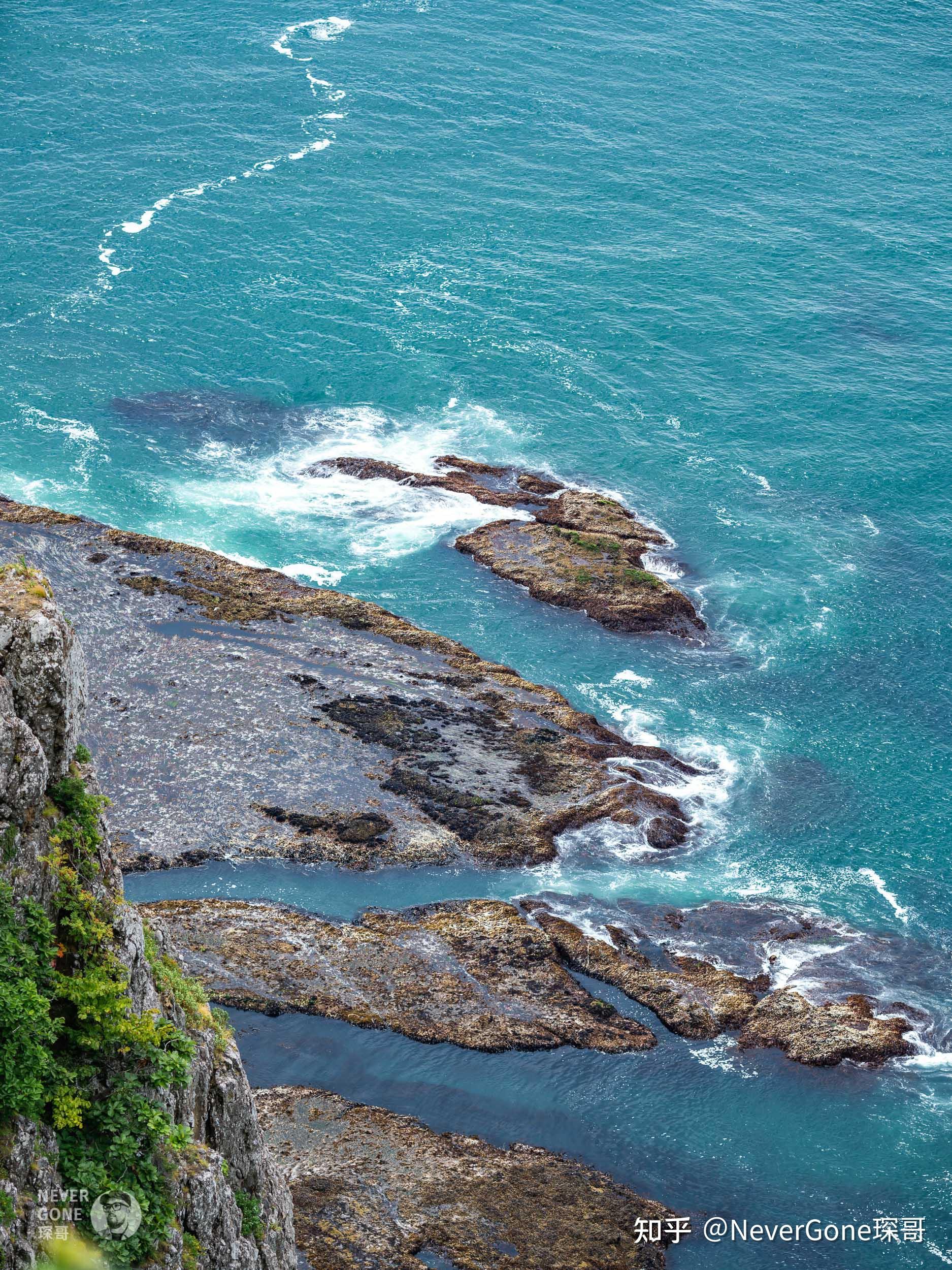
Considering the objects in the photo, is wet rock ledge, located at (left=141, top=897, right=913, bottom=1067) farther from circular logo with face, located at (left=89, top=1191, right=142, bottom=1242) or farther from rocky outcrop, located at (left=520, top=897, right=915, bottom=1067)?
circular logo with face, located at (left=89, top=1191, right=142, bottom=1242)

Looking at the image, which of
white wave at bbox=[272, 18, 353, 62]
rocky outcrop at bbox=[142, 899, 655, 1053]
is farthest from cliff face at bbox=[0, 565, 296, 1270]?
white wave at bbox=[272, 18, 353, 62]

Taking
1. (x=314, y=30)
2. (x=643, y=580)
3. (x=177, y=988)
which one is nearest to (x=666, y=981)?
(x=643, y=580)

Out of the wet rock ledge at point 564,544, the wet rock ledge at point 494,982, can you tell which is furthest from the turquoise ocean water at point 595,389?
the wet rock ledge at point 564,544

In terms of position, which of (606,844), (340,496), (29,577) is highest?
(29,577)

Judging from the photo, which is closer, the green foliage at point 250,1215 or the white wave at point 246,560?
the green foliage at point 250,1215

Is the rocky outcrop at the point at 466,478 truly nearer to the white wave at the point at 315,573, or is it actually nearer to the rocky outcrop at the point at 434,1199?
the white wave at the point at 315,573

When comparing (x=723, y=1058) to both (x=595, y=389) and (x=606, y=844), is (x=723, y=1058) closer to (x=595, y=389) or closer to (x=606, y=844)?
(x=606, y=844)
